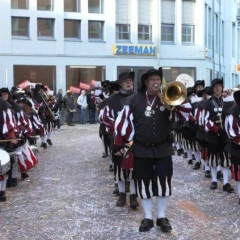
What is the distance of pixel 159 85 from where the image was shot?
6.73 metres

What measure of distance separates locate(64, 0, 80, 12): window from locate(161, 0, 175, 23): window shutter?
562 cm

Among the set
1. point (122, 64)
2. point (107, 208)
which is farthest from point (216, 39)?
point (107, 208)

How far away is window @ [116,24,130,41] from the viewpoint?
33594 mm

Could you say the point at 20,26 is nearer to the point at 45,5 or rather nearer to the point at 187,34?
the point at 45,5

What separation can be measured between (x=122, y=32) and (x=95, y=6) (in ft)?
7.56

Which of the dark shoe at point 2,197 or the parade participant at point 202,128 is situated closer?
the dark shoe at point 2,197

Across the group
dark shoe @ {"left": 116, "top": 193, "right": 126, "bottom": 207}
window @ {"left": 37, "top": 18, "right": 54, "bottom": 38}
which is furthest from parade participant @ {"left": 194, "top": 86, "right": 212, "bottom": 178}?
window @ {"left": 37, "top": 18, "right": 54, "bottom": 38}

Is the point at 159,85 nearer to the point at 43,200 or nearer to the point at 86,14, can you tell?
the point at 43,200

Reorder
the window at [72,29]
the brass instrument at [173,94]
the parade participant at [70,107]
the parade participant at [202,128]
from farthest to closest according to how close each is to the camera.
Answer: the window at [72,29] < the parade participant at [70,107] < the parade participant at [202,128] < the brass instrument at [173,94]

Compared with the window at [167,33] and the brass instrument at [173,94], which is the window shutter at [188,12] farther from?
the brass instrument at [173,94]

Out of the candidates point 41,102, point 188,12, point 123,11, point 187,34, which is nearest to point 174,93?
point 41,102

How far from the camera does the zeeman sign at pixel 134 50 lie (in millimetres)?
33188

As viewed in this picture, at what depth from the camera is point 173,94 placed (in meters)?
6.55

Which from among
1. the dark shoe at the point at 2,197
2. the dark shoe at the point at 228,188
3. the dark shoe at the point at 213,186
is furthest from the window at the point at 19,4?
the dark shoe at the point at 228,188
